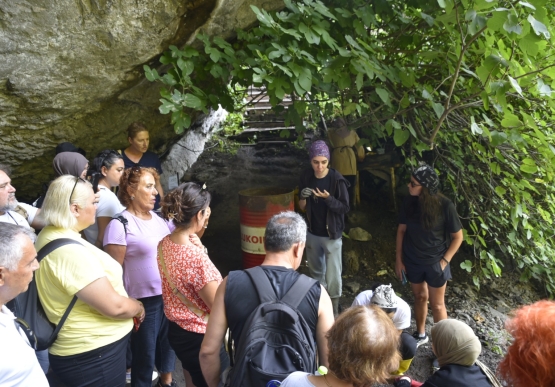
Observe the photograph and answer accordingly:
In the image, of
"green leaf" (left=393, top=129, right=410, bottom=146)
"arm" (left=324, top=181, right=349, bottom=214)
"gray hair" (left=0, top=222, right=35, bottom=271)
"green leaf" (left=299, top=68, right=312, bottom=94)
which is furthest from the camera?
"arm" (left=324, top=181, right=349, bottom=214)

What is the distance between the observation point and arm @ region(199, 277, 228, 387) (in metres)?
2.03

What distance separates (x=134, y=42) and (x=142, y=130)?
2.63 feet

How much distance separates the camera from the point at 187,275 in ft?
7.66

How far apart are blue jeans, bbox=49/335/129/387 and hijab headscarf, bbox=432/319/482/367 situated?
1.69 metres

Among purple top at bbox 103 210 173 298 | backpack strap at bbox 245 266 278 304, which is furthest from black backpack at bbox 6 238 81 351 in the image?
backpack strap at bbox 245 266 278 304

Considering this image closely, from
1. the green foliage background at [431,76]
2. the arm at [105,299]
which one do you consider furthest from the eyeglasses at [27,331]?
the green foliage background at [431,76]

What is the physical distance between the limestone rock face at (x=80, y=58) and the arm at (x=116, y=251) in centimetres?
187

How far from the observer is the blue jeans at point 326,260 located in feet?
14.2

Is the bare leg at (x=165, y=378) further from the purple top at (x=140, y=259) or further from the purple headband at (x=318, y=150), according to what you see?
the purple headband at (x=318, y=150)

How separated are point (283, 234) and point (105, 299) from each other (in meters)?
0.95

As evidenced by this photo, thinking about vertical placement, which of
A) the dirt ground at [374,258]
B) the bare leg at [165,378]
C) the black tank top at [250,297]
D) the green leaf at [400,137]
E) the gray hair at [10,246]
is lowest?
the dirt ground at [374,258]

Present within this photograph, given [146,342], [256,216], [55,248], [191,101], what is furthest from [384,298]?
[191,101]

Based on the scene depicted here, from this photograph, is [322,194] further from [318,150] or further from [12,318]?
[12,318]

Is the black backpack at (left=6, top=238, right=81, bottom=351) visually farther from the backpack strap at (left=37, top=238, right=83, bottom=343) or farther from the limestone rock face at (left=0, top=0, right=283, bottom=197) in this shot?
the limestone rock face at (left=0, top=0, right=283, bottom=197)
